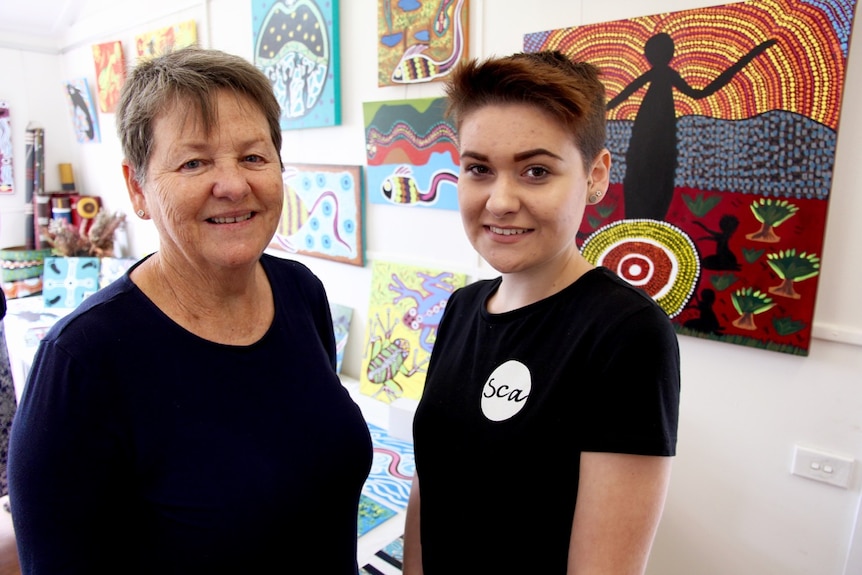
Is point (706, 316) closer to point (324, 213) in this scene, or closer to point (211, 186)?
point (211, 186)

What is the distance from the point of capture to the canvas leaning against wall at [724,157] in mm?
1181

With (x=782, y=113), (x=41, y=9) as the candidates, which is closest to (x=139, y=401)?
(x=782, y=113)

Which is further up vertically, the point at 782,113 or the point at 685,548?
the point at 782,113

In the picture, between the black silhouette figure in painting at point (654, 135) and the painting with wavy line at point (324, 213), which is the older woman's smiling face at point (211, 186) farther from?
the painting with wavy line at point (324, 213)

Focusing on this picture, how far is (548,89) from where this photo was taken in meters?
0.77

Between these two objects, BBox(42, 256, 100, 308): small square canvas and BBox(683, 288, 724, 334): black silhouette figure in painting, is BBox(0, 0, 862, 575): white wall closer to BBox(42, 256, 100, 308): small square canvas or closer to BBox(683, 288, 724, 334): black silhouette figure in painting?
BBox(683, 288, 724, 334): black silhouette figure in painting

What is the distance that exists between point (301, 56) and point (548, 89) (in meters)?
1.77

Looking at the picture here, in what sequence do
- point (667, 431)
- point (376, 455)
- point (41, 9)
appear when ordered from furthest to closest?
point (41, 9), point (376, 455), point (667, 431)

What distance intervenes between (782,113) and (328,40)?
5.19ft

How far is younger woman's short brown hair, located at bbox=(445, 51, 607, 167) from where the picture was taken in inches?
30.2

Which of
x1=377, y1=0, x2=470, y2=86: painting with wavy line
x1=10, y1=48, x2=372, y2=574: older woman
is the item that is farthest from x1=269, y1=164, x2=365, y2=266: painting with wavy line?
x1=10, y1=48, x2=372, y2=574: older woman

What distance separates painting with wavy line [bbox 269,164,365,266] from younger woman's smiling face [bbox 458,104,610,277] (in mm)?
1406

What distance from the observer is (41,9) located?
3607 millimetres

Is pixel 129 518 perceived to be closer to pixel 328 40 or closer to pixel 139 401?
pixel 139 401
